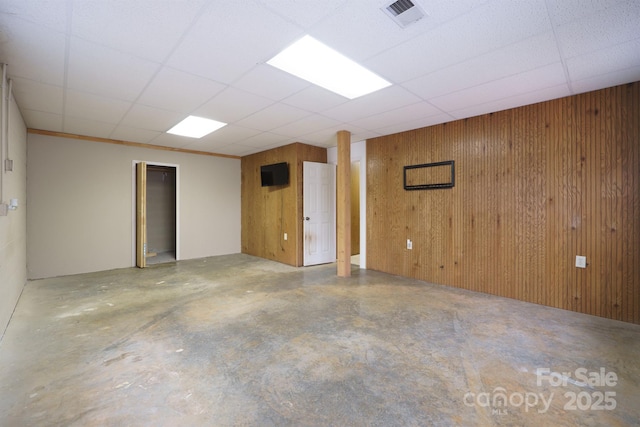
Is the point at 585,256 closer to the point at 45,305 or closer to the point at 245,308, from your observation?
the point at 245,308

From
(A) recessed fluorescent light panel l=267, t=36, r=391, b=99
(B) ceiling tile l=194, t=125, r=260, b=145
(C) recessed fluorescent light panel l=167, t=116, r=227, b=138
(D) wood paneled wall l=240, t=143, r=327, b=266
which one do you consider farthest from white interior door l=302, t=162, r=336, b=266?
(A) recessed fluorescent light panel l=267, t=36, r=391, b=99

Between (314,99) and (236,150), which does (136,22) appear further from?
(236,150)

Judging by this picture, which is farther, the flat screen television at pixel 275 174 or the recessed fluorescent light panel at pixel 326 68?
the flat screen television at pixel 275 174

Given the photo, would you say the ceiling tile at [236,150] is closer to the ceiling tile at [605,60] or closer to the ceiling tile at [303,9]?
the ceiling tile at [303,9]

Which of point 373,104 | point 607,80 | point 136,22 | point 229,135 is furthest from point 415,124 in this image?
point 136,22

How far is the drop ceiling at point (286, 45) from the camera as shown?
1.86m

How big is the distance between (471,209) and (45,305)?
18.2 ft

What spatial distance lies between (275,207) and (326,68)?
3.81 m

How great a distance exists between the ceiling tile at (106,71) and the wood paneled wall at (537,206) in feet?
12.3

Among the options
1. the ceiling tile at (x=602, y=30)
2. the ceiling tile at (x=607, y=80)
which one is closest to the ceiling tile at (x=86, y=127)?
the ceiling tile at (x=602, y=30)

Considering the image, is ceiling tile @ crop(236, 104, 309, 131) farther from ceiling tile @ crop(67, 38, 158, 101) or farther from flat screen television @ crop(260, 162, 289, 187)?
ceiling tile @ crop(67, 38, 158, 101)

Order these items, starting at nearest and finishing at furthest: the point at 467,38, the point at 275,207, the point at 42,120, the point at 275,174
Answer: the point at 467,38, the point at 42,120, the point at 275,174, the point at 275,207

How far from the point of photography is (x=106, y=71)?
2.63m

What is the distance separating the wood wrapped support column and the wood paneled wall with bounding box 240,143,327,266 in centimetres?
106
